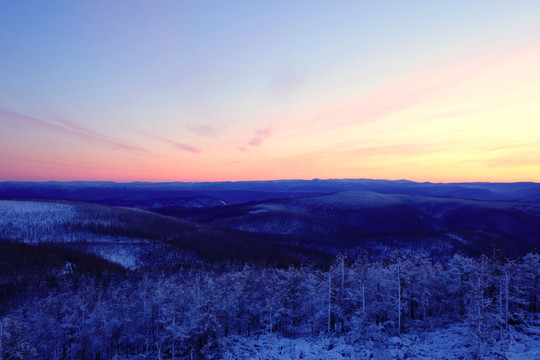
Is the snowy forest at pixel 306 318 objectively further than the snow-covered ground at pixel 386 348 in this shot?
Yes

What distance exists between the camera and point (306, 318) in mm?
64688

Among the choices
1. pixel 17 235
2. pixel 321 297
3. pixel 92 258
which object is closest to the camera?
pixel 321 297

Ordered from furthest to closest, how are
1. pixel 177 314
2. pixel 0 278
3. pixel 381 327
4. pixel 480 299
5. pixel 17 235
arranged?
pixel 17 235
pixel 0 278
pixel 177 314
pixel 381 327
pixel 480 299

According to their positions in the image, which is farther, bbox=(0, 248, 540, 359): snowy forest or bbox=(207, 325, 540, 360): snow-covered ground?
bbox=(0, 248, 540, 359): snowy forest

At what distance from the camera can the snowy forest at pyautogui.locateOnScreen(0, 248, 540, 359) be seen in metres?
44.8

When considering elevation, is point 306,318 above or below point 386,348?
below

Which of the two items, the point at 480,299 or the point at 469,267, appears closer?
the point at 480,299

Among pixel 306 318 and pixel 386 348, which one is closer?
pixel 386 348

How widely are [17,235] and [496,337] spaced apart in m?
257

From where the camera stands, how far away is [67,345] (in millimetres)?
55469

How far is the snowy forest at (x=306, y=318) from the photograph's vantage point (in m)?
44.8

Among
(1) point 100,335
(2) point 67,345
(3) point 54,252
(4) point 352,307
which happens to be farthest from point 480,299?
(3) point 54,252

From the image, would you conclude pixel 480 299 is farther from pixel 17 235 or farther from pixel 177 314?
pixel 17 235

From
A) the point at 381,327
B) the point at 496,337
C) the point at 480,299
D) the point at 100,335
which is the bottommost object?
the point at 100,335
